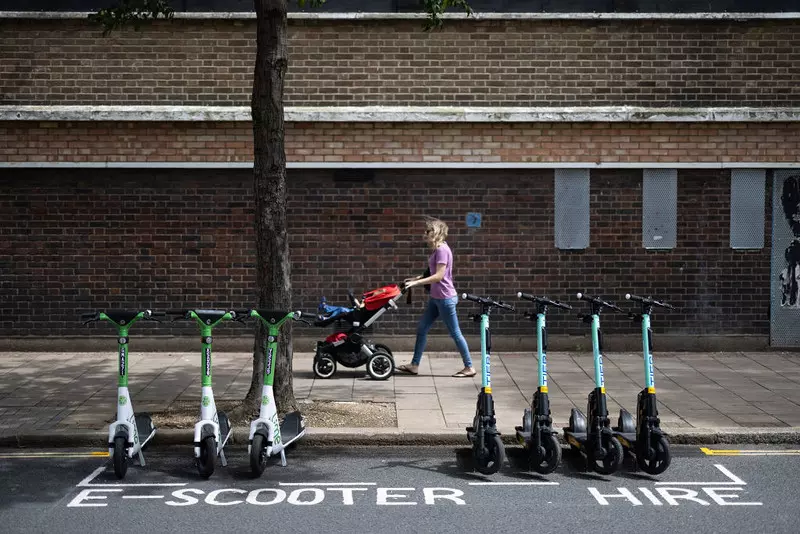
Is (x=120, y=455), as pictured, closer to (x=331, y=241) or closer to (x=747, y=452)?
(x=747, y=452)

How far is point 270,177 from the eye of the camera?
8438 millimetres

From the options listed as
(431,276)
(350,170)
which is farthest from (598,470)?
(350,170)

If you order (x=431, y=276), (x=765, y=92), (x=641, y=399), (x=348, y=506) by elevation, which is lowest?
(x=348, y=506)

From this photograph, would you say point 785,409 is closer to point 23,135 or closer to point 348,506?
point 348,506

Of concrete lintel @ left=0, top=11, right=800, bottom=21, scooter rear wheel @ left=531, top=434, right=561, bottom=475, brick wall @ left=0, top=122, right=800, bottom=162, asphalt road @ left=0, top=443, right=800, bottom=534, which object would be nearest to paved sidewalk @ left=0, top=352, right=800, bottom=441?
asphalt road @ left=0, top=443, right=800, bottom=534

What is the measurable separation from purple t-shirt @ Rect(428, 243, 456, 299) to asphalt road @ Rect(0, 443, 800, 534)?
300cm

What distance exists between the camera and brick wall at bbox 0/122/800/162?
39.8 feet

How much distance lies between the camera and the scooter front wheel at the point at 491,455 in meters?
6.86

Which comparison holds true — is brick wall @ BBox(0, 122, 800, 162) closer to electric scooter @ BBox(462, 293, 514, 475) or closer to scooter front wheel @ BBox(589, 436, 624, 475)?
electric scooter @ BBox(462, 293, 514, 475)

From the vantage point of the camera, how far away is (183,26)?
12102 mm

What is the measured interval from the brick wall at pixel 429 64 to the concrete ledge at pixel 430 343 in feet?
9.79

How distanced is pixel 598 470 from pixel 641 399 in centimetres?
60

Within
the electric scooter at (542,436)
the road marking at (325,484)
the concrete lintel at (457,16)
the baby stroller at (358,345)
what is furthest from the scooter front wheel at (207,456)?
the concrete lintel at (457,16)

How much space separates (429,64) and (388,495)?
23.1 ft
